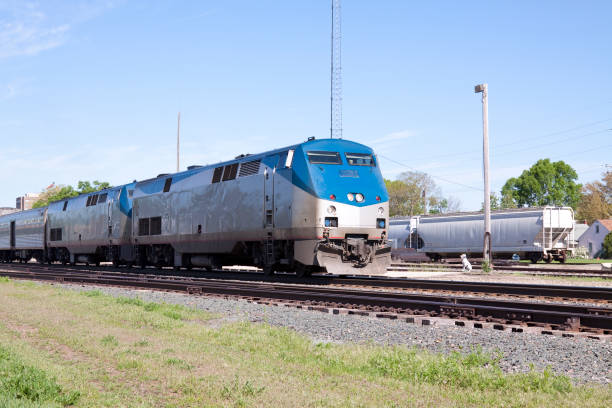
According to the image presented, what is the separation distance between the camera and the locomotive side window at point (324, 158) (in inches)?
731

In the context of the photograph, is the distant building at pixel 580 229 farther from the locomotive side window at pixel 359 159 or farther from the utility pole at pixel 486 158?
the locomotive side window at pixel 359 159

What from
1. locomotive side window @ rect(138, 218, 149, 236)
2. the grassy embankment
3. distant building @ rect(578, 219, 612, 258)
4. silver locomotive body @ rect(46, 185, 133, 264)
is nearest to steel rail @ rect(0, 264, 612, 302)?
the grassy embankment

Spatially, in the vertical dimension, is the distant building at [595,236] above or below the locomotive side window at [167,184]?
below

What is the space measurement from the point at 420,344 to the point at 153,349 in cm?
369

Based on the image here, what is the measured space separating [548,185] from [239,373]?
361 feet

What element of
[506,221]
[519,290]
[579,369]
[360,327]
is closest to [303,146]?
[519,290]

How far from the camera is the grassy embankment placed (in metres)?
5.41

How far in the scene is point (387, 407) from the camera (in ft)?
16.6

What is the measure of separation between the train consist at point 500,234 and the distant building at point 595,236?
41.2 m

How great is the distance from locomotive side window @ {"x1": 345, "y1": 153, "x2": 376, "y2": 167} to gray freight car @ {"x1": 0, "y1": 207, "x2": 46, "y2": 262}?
1144 inches

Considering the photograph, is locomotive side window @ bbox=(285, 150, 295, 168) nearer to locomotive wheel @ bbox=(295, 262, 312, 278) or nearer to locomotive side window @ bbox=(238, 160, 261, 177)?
locomotive side window @ bbox=(238, 160, 261, 177)

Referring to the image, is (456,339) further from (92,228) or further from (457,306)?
(92,228)

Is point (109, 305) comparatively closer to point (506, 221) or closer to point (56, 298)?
point (56, 298)

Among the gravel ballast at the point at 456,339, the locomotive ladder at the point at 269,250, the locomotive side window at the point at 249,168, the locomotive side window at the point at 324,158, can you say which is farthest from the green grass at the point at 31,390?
the locomotive side window at the point at 249,168
